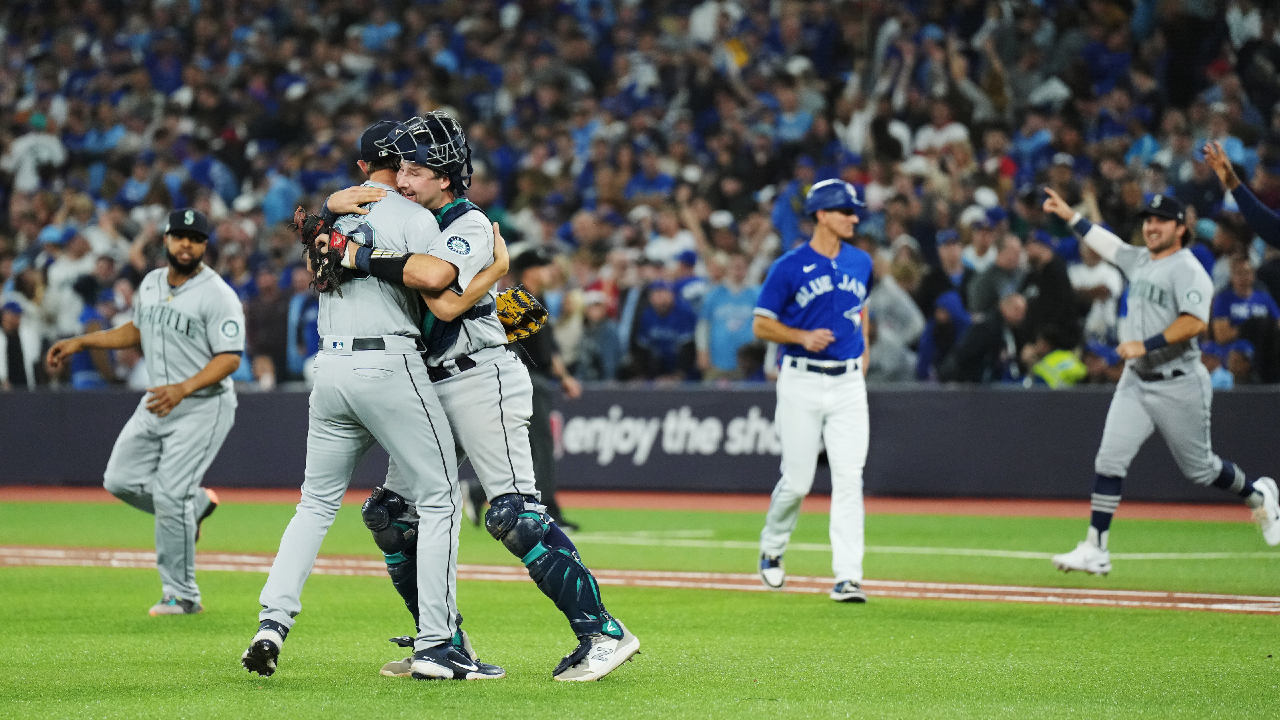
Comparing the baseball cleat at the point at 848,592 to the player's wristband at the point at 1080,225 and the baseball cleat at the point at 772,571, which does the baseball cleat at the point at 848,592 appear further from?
the player's wristband at the point at 1080,225

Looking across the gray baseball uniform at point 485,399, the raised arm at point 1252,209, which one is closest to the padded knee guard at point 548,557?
the gray baseball uniform at point 485,399

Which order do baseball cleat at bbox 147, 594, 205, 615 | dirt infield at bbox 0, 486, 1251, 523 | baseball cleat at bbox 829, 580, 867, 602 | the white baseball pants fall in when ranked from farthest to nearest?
1. dirt infield at bbox 0, 486, 1251, 523
2. the white baseball pants
3. baseball cleat at bbox 829, 580, 867, 602
4. baseball cleat at bbox 147, 594, 205, 615

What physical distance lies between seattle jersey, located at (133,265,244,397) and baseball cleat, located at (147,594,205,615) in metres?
1.23

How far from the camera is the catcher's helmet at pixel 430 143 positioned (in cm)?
664

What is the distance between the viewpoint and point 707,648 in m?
7.83

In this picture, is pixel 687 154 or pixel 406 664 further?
pixel 687 154

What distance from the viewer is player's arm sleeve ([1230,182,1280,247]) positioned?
977 centimetres

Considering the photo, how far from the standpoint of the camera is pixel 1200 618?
8844mm

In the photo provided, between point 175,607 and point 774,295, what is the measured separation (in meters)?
4.18

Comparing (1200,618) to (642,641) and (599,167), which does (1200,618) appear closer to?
(642,641)

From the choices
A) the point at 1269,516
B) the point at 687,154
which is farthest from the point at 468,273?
the point at 687,154

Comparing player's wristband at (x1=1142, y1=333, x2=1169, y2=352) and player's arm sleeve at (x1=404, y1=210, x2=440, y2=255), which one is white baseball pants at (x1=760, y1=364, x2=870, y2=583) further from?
player's arm sleeve at (x1=404, y1=210, x2=440, y2=255)

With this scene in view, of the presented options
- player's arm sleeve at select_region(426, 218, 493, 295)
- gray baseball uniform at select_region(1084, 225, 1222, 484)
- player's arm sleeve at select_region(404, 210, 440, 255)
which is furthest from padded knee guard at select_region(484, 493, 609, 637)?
gray baseball uniform at select_region(1084, 225, 1222, 484)

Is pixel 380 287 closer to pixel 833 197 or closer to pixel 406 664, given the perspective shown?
pixel 406 664
